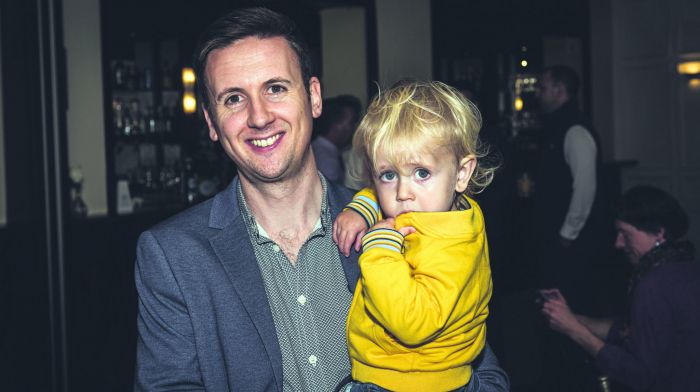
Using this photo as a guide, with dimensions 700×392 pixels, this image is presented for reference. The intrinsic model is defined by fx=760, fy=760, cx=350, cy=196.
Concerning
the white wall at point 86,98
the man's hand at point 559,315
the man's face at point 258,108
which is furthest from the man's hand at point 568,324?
the white wall at point 86,98

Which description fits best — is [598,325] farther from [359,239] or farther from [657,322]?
[359,239]

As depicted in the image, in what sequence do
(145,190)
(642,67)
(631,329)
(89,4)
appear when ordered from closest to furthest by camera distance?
(631,329) → (89,4) → (145,190) → (642,67)

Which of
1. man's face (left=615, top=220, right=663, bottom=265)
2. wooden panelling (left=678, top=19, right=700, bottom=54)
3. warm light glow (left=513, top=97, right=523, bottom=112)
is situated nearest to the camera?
man's face (left=615, top=220, right=663, bottom=265)

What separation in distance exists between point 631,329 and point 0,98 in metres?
4.12

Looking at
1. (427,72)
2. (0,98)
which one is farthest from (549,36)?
(0,98)

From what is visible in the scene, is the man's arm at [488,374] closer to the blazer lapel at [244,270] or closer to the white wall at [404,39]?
the blazer lapel at [244,270]

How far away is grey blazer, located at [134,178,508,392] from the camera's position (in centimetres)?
164

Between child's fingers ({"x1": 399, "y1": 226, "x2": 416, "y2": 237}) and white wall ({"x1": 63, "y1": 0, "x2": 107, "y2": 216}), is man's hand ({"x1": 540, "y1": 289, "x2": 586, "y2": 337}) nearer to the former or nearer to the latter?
child's fingers ({"x1": 399, "y1": 226, "x2": 416, "y2": 237})

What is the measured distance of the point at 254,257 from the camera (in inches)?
68.7

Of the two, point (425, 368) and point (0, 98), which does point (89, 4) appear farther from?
point (425, 368)

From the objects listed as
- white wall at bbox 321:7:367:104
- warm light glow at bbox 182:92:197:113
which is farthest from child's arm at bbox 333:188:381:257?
white wall at bbox 321:7:367:104

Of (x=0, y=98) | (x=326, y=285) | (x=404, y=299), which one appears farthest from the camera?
(x=0, y=98)

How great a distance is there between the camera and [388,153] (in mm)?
1719

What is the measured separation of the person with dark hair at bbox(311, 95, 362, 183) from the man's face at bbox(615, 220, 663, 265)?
254 cm
